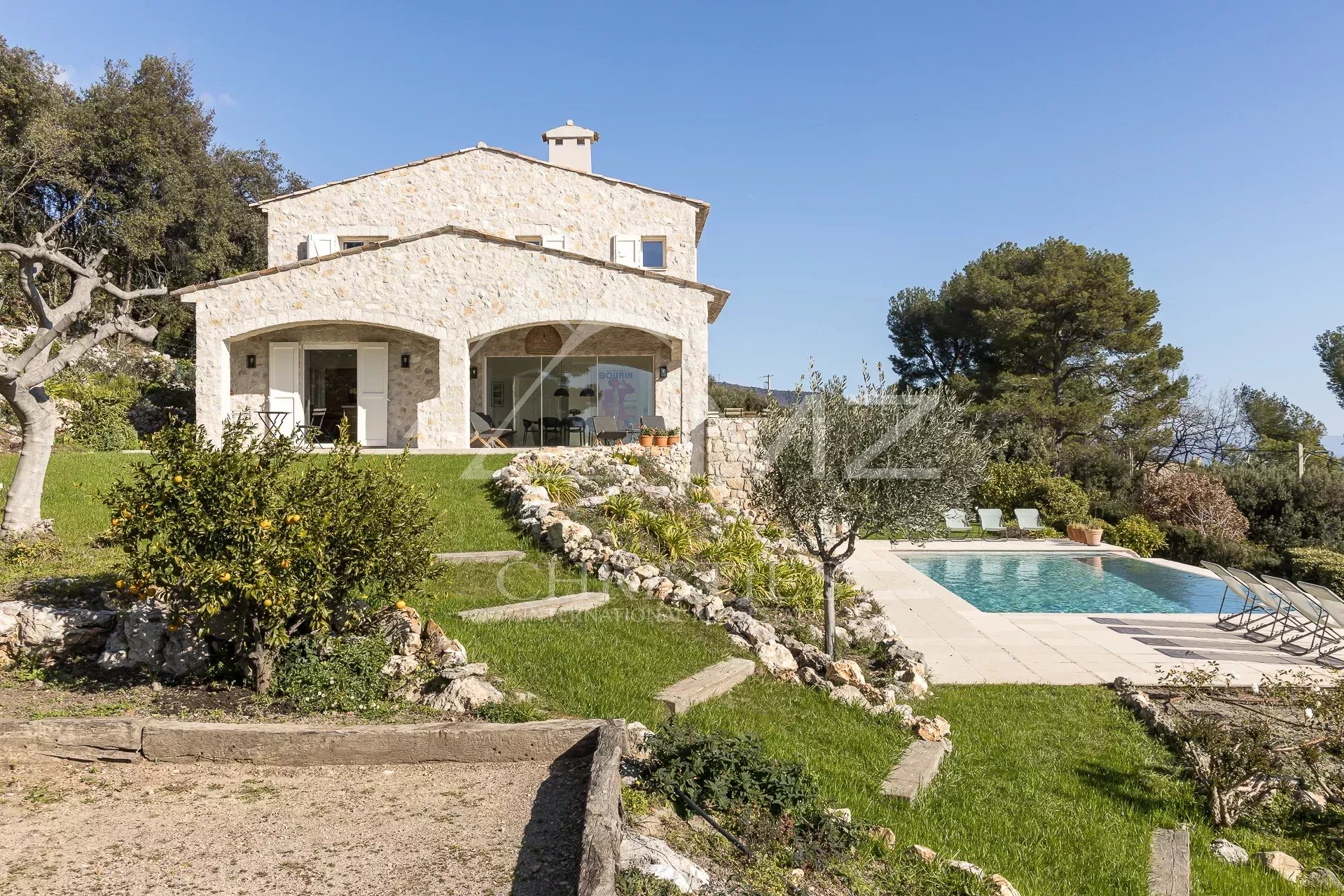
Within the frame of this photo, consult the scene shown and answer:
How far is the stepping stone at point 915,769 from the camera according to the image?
5090mm

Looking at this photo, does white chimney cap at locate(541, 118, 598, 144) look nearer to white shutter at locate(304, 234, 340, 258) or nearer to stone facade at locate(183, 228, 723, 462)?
stone facade at locate(183, 228, 723, 462)

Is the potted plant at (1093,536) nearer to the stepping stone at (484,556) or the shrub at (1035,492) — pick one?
the shrub at (1035,492)

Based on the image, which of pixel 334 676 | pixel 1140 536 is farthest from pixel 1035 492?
pixel 334 676

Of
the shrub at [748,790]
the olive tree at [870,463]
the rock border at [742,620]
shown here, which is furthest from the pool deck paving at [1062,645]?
the shrub at [748,790]

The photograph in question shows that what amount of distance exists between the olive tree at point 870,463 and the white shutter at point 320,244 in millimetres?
15216

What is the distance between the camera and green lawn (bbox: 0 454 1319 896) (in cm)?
476

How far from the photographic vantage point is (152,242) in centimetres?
2619

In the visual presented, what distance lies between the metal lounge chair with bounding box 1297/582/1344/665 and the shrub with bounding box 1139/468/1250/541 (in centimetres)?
907

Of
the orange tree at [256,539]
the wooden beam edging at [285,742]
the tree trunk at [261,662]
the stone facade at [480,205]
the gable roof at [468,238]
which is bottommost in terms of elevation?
the wooden beam edging at [285,742]

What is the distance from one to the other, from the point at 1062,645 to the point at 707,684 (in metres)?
6.43

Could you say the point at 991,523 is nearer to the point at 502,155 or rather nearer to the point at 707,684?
the point at 502,155

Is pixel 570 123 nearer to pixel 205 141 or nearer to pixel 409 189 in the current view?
pixel 409 189

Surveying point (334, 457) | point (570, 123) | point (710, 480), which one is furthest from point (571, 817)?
point (570, 123)

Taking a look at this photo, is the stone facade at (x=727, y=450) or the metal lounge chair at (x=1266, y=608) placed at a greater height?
the stone facade at (x=727, y=450)
